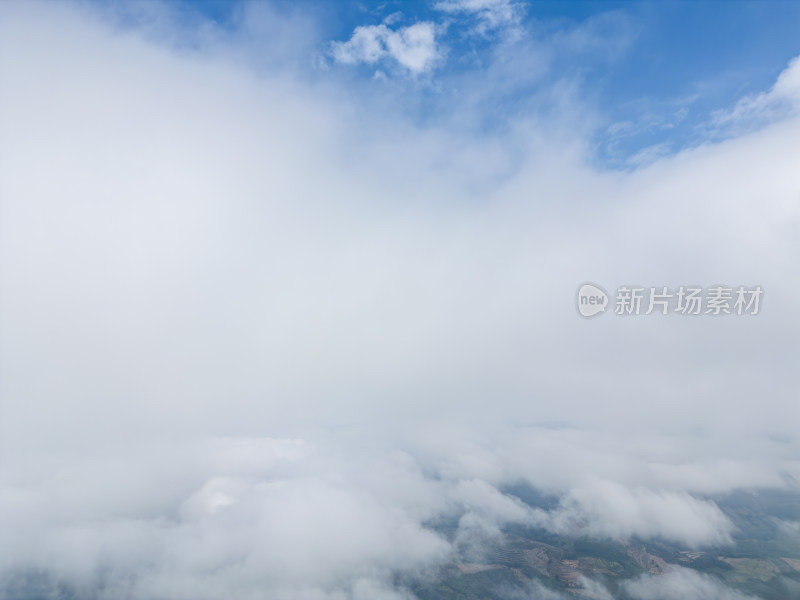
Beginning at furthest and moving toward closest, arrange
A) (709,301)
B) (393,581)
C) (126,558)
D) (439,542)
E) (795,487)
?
1. (439,542)
2. (795,487)
3. (393,581)
4. (126,558)
5. (709,301)

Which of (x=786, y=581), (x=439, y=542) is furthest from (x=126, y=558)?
(x=786, y=581)

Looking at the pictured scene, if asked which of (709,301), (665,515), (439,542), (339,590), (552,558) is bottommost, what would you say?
(339,590)

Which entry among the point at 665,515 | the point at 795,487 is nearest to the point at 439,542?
the point at 665,515

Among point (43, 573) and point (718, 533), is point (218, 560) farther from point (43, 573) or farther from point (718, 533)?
point (718, 533)

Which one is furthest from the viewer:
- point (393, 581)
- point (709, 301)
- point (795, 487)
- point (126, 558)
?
point (795, 487)

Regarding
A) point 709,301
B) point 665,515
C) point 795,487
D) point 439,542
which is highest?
point 709,301

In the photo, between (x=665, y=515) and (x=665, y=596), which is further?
(x=665, y=515)

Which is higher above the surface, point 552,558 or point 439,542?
point 552,558

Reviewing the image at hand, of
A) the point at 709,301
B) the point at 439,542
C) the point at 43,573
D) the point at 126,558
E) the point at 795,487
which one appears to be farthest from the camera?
the point at 439,542

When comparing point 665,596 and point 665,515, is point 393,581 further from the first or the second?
point 665,515
